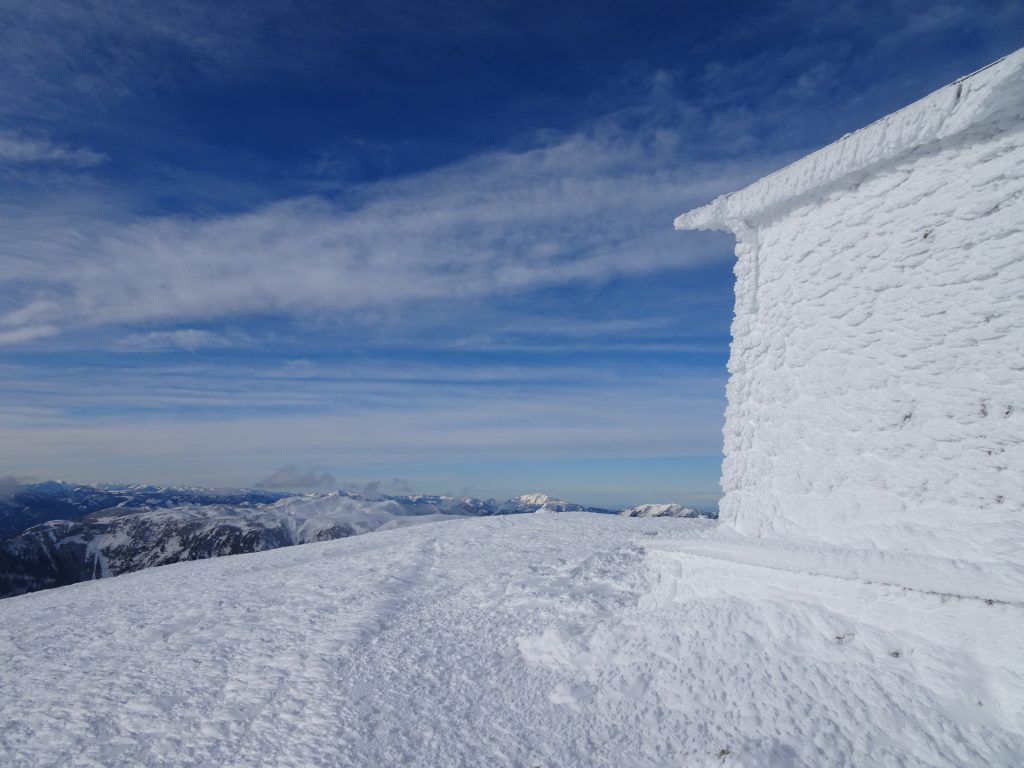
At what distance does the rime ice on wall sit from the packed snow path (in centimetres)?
89

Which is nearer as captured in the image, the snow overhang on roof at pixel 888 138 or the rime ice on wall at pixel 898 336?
the snow overhang on roof at pixel 888 138

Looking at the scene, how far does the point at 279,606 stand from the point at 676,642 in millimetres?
5658

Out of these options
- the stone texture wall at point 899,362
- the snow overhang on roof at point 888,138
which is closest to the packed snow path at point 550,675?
the stone texture wall at point 899,362

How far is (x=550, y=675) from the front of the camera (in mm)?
6238

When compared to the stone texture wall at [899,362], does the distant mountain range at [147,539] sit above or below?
below

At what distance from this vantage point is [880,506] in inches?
240

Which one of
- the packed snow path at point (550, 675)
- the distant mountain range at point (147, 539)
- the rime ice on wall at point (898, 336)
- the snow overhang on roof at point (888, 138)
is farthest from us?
the distant mountain range at point (147, 539)

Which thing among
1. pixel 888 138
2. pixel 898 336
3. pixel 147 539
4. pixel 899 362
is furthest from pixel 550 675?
pixel 147 539

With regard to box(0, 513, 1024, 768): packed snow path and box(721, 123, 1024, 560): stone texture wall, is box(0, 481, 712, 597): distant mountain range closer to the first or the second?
box(0, 513, 1024, 768): packed snow path

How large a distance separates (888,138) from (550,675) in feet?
21.9

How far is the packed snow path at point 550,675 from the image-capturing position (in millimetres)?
→ 4688

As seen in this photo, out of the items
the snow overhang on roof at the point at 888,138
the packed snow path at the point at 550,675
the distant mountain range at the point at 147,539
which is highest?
the snow overhang on roof at the point at 888,138

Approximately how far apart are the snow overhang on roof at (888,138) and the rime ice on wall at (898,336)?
2 cm

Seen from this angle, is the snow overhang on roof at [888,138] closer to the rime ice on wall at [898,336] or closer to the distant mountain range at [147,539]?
the rime ice on wall at [898,336]
